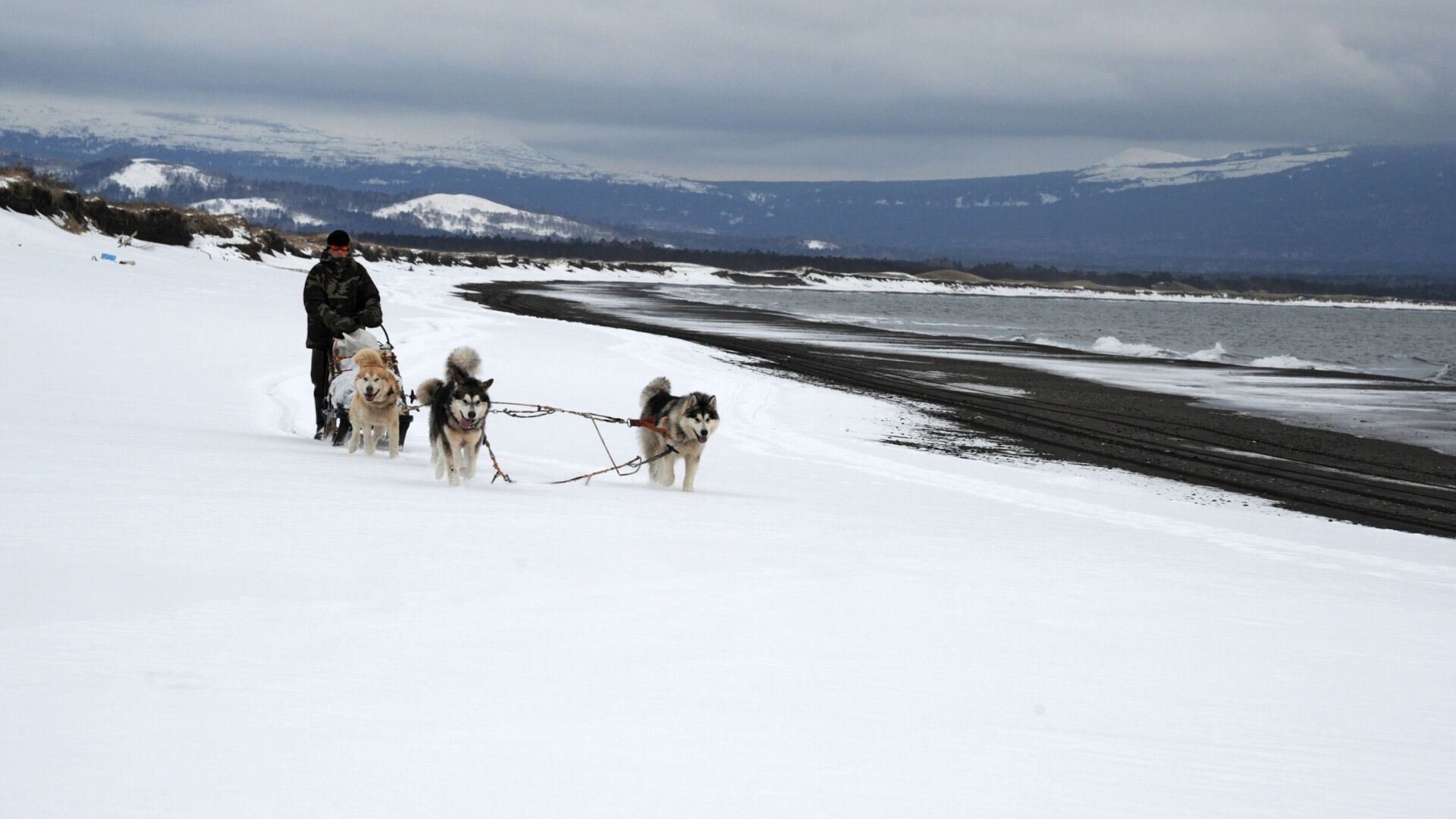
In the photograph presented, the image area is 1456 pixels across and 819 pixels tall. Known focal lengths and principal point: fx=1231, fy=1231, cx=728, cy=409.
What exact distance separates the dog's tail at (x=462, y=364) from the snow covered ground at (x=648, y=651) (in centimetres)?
73

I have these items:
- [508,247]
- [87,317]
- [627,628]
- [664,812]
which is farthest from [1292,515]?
[508,247]

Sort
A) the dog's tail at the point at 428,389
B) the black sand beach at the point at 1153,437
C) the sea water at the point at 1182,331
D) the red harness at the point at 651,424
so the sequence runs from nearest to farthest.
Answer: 1. the dog's tail at the point at 428,389
2. the red harness at the point at 651,424
3. the black sand beach at the point at 1153,437
4. the sea water at the point at 1182,331

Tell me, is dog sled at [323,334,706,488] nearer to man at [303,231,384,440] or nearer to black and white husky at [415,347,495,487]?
man at [303,231,384,440]

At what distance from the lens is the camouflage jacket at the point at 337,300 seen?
30.7 feet

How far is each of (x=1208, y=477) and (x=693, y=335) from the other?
2112cm

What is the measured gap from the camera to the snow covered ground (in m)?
3.17

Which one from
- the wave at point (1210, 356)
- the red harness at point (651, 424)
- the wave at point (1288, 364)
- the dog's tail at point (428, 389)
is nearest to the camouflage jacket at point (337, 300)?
the dog's tail at point (428, 389)

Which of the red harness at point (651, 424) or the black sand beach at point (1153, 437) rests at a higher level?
the red harness at point (651, 424)

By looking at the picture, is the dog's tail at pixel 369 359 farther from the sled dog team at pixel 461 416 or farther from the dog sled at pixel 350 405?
the dog sled at pixel 350 405

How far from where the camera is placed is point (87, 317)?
55.3 ft

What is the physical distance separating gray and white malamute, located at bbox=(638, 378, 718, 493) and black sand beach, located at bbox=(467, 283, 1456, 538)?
19.4 feet

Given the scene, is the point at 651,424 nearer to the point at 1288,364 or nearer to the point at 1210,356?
the point at 1288,364

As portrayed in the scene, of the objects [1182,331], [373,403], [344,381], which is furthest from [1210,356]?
[373,403]

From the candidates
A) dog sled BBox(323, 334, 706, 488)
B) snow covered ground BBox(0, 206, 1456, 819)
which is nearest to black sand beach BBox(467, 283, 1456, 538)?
snow covered ground BBox(0, 206, 1456, 819)
